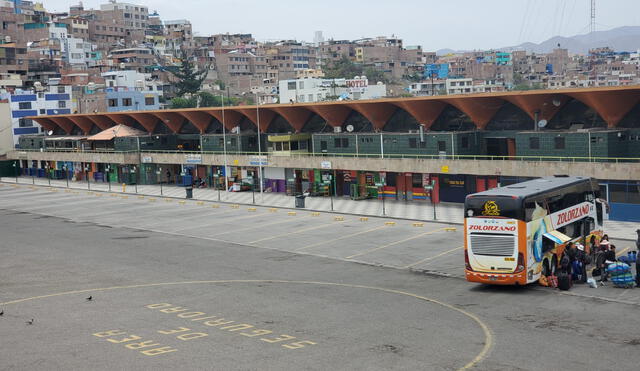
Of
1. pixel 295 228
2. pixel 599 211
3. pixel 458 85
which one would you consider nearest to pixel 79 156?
pixel 295 228

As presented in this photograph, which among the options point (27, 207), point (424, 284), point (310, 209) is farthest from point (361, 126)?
point (424, 284)

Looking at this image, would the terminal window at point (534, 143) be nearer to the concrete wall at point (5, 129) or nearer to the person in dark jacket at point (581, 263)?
the person in dark jacket at point (581, 263)

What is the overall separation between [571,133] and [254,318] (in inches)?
1269

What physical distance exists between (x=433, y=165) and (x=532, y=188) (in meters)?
27.0

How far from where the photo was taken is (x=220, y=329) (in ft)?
73.7

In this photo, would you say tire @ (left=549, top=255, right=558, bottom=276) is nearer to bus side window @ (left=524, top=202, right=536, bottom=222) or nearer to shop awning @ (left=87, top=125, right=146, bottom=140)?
bus side window @ (left=524, top=202, right=536, bottom=222)

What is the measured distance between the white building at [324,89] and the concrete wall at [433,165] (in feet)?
168

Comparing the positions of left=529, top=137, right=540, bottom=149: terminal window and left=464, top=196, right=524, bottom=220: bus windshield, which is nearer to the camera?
left=464, top=196, right=524, bottom=220: bus windshield

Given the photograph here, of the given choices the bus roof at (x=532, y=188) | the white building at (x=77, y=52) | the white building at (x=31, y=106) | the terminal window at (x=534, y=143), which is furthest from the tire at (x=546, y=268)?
the white building at (x=77, y=52)

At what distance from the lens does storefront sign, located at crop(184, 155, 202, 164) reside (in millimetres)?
76569

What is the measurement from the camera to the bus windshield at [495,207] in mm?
26125

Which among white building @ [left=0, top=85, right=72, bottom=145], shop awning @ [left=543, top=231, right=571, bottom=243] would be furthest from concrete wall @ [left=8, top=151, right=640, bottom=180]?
white building @ [left=0, top=85, right=72, bottom=145]

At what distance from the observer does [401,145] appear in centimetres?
5959

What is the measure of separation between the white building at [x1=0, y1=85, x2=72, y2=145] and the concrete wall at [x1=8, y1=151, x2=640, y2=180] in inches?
1329
